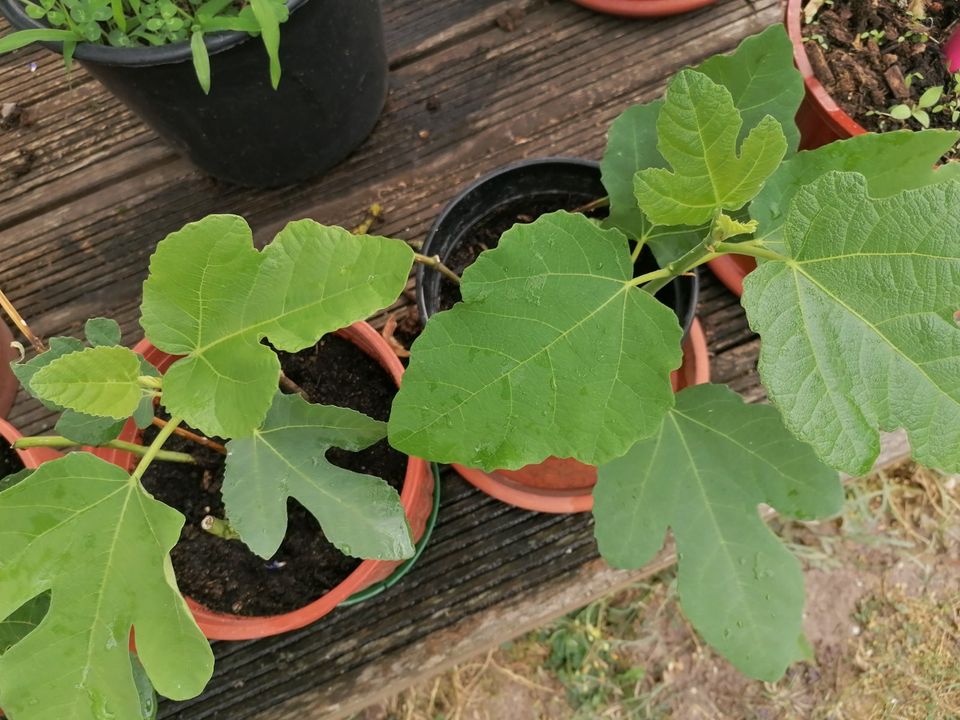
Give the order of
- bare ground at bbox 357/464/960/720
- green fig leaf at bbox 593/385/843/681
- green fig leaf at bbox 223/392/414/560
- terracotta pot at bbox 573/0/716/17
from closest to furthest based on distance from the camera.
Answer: green fig leaf at bbox 223/392/414/560 < green fig leaf at bbox 593/385/843/681 < terracotta pot at bbox 573/0/716/17 < bare ground at bbox 357/464/960/720

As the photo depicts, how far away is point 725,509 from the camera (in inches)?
35.5

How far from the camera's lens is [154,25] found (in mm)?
960

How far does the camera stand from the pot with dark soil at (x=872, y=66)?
1.12 m

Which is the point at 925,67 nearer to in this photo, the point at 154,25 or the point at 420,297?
the point at 420,297

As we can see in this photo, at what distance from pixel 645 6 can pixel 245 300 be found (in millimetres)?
1000

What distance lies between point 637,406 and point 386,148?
0.83 metres

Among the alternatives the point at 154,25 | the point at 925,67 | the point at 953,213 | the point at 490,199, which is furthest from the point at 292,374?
the point at 925,67

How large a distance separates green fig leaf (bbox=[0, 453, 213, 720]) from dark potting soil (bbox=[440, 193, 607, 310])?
51cm

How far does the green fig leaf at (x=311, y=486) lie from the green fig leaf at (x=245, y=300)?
0.45ft

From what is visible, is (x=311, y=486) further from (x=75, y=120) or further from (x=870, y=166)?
(x=75, y=120)

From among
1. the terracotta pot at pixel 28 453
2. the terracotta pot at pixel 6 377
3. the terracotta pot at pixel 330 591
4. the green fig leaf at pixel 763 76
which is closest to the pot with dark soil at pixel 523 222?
the terracotta pot at pixel 330 591

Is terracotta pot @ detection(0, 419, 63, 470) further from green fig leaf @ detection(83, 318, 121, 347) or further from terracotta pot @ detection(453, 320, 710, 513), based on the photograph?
terracotta pot @ detection(453, 320, 710, 513)

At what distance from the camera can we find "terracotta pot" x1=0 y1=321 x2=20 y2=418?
1159 mm

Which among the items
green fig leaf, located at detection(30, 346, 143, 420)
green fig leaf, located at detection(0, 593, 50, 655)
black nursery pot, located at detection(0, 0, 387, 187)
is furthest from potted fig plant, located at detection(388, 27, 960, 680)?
black nursery pot, located at detection(0, 0, 387, 187)
